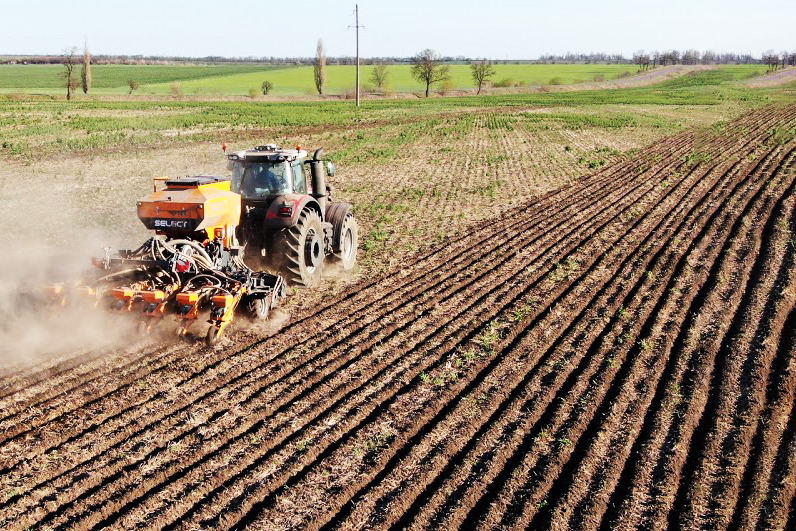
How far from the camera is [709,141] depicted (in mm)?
29562

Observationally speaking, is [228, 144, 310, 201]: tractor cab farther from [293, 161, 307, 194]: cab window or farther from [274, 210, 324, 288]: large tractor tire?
[274, 210, 324, 288]: large tractor tire

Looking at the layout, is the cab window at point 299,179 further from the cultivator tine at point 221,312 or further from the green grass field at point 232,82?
the green grass field at point 232,82

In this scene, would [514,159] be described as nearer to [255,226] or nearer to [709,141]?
[709,141]

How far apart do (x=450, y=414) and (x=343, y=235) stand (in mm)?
5382

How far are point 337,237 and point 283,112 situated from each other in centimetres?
4080

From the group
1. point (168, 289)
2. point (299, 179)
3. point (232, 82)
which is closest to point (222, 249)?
point (168, 289)

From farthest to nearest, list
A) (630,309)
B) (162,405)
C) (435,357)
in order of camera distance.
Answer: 1. (630,309)
2. (435,357)
3. (162,405)

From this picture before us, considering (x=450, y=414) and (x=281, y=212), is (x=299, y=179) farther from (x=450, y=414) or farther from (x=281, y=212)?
(x=450, y=414)

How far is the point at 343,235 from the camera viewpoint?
1202 centimetres

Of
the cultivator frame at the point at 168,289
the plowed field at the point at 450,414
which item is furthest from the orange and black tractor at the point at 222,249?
the plowed field at the point at 450,414

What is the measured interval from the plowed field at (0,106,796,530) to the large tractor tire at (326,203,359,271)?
0.82m

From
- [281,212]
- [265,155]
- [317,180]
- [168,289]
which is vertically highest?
[265,155]

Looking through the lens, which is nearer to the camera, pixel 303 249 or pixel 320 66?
pixel 303 249

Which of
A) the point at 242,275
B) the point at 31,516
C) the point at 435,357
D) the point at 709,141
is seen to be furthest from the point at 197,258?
the point at 709,141
